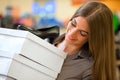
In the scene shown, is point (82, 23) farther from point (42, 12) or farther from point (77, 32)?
point (42, 12)

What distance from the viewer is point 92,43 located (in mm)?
1277

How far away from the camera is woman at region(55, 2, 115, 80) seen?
127cm

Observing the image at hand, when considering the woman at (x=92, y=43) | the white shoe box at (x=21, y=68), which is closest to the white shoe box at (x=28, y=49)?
the white shoe box at (x=21, y=68)

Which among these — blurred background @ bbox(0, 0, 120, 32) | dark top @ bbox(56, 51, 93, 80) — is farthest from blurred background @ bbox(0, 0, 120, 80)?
dark top @ bbox(56, 51, 93, 80)

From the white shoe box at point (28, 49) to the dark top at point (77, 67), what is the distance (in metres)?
0.06

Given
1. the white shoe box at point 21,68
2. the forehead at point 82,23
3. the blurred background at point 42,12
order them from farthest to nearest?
the blurred background at point 42,12 → the forehead at point 82,23 → the white shoe box at point 21,68

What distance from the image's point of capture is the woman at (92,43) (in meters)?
1.27

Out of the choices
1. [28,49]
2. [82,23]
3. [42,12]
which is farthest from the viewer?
[42,12]

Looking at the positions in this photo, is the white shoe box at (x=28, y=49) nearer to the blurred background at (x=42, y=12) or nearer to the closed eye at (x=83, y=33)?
the closed eye at (x=83, y=33)

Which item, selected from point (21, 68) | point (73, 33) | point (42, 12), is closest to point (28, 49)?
point (21, 68)

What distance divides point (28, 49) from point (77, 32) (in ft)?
0.89

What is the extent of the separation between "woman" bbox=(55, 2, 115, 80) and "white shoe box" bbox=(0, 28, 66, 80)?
10 cm

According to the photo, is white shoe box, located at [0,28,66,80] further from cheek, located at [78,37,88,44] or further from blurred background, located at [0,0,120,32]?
blurred background, located at [0,0,120,32]

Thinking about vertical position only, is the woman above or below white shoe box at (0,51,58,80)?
above
